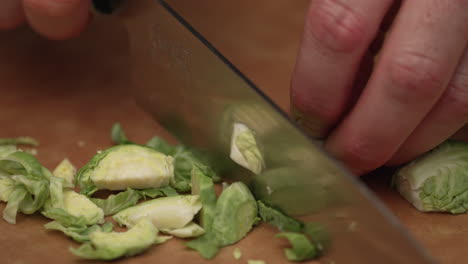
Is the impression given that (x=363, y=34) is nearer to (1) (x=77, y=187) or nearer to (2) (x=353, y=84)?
(2) (x=353, y=84)

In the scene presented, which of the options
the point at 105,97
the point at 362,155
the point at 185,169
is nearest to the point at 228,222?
the point at 185,169

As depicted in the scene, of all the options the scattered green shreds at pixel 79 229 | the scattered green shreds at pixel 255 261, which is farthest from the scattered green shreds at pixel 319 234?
the scattered green shreds at pixel 79 229

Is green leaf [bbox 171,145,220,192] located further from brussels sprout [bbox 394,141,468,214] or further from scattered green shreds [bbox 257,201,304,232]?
brussels sprout [bbox 394,141,468,214]

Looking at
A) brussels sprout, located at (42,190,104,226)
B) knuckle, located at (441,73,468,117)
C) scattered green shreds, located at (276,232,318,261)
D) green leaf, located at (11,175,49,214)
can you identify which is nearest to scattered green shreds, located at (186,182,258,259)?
scattered green shreds, located at (276,232,318,261)

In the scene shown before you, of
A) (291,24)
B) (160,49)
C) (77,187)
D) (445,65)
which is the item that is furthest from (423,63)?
(291,24)

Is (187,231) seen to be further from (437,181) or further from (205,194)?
(437,181)

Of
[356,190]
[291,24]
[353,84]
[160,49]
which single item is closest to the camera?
[356,190]
